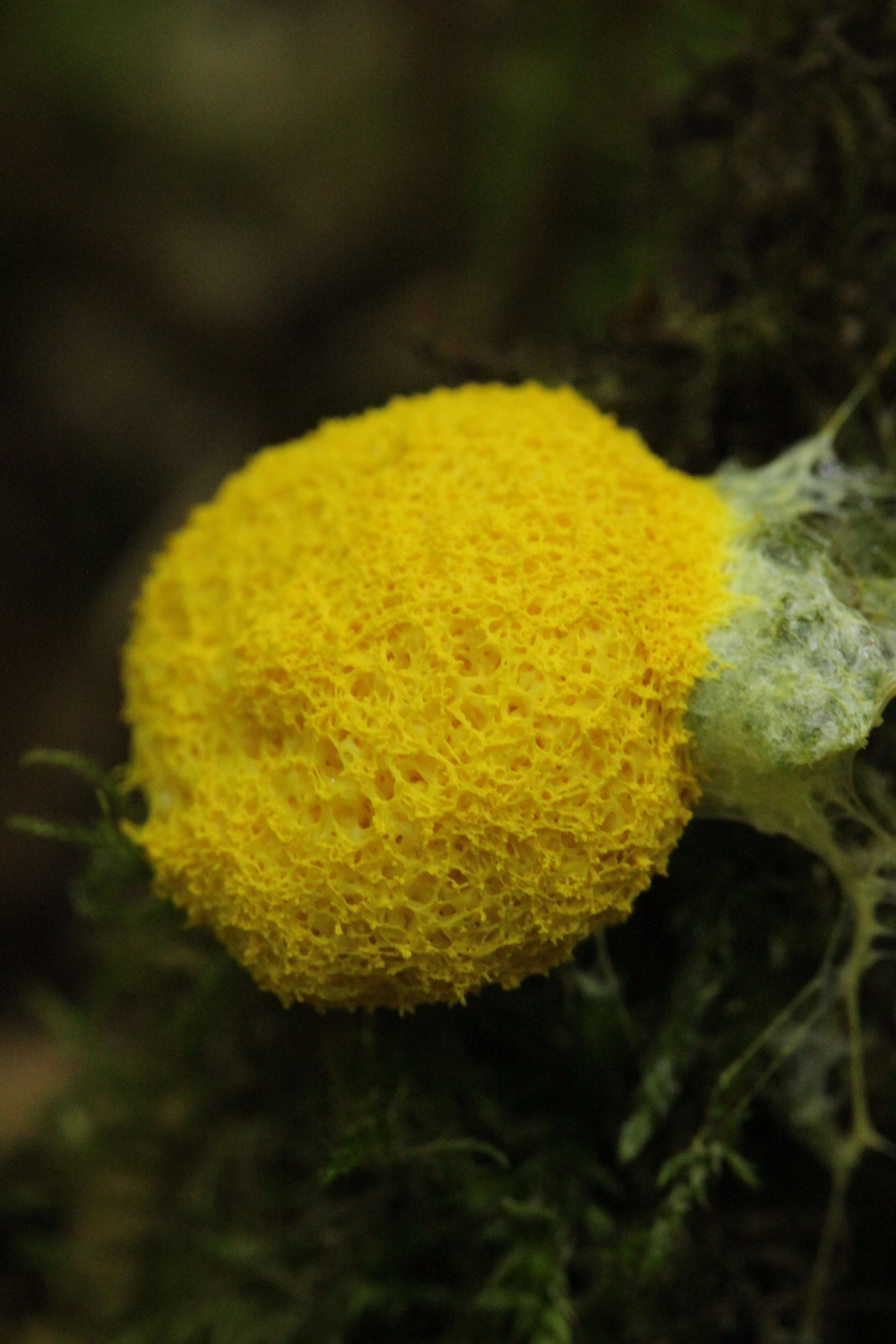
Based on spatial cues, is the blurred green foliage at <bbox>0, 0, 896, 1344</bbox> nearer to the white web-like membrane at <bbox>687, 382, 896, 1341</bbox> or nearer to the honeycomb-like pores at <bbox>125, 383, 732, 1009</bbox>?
the white web-like membrane at <bbox>687, 382, 896, 1341</bbox>

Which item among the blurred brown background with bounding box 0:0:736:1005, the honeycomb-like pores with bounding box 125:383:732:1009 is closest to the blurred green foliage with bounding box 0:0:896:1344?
the blurred brown background with bounding box 0:0:736:1005

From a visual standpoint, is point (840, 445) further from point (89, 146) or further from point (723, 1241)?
point (89, 146)

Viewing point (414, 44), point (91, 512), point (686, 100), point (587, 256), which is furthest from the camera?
point (91, 512)

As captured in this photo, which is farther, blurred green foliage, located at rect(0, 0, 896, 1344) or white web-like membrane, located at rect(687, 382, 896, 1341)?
blurred green foliage, located at rect(0, 0, 896, 1344)

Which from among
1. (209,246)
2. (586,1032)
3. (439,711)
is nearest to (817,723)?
(439,711)

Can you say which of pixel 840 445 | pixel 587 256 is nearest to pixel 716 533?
pixel 840 445

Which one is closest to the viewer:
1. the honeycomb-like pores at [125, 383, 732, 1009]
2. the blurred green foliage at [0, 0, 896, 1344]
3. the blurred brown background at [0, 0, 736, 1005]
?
the honeycomb-like pores at [125, 383, 732, 1009]

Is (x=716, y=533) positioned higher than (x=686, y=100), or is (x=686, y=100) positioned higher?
(x=686, y=100)

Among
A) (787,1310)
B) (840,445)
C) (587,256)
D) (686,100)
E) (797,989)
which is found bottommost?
(787,1310)
